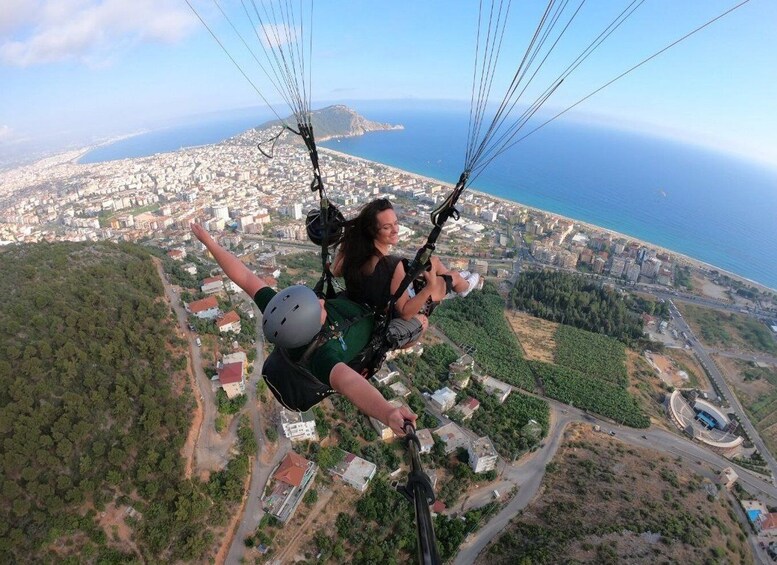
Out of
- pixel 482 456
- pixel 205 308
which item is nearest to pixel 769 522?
pixel 482 456

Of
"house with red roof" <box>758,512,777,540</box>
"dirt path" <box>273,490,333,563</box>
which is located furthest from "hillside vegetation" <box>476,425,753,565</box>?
"dirt path" <box>273,490,333,563</box>

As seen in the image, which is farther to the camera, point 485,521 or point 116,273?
point 116,273

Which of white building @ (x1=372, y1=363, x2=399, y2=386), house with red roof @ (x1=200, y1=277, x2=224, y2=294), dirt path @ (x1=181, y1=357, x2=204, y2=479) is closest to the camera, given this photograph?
dirt path @ (x1=181, y1=357, x2=204, y2=479)

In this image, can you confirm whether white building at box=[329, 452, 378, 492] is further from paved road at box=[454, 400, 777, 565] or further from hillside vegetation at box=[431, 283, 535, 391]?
hillside vegetation at box=[431, 283, 535, 391]

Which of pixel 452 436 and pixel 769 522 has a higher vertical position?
pixel 452 436

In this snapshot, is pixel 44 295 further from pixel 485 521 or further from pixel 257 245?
pixel 257 245

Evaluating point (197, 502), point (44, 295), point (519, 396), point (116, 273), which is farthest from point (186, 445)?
point (519, 396)

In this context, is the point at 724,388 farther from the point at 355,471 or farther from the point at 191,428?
the point at 191,428
